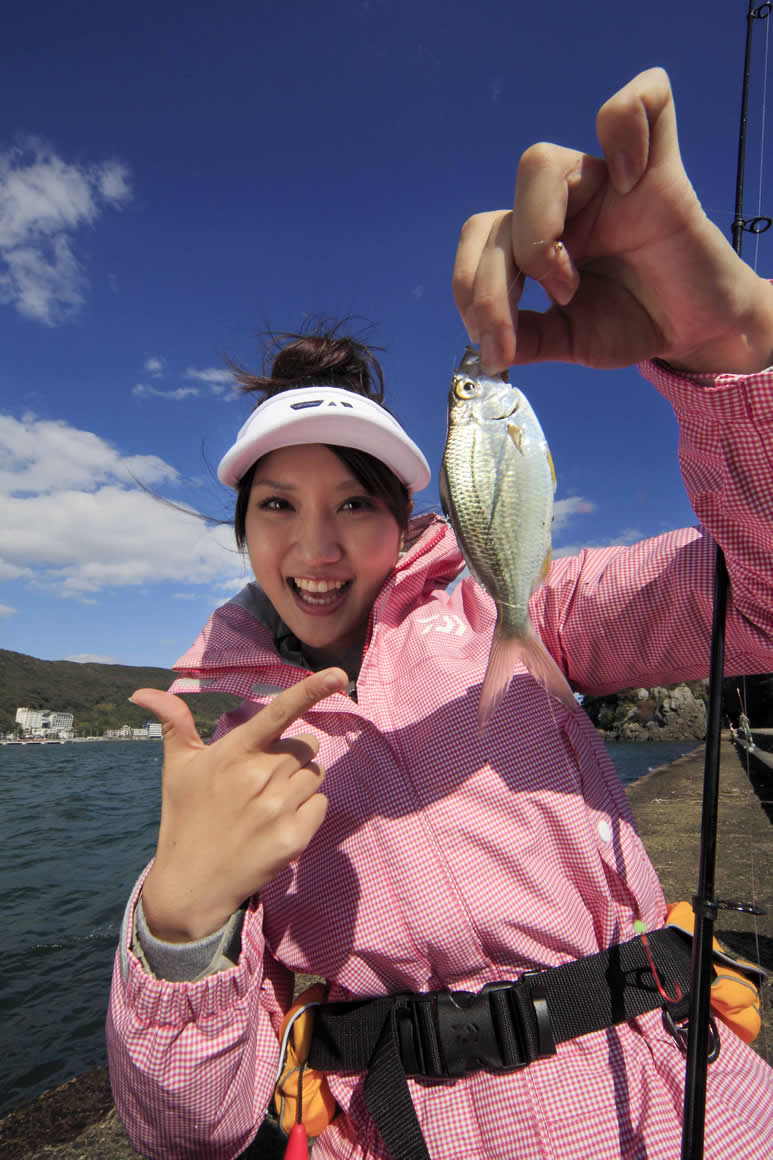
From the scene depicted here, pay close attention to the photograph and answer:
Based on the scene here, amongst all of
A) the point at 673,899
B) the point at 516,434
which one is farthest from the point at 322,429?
the point at 673,899

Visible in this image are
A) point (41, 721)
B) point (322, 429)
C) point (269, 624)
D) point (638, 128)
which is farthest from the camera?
point (41, 721)

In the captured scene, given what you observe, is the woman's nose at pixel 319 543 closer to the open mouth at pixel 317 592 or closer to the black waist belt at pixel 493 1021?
the open mouth at pixel 317 592

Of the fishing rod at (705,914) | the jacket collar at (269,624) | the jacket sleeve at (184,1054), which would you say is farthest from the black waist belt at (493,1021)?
the jacket collar at (269,624)

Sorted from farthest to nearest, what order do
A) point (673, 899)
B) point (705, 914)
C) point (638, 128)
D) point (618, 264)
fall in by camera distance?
point (673, 899) → point (705, 914) → point (618, 264) → point (638, 128)

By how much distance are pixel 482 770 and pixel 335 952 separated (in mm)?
665

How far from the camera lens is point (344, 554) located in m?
2.07

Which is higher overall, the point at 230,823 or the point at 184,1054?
the point at 230,823

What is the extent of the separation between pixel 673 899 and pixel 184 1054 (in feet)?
16.8

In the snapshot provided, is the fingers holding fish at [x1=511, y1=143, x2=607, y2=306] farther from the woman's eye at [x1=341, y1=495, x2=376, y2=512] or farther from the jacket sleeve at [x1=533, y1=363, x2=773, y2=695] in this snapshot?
the woman's eye at [x1=341, y1=495, x2=376, y2=512]

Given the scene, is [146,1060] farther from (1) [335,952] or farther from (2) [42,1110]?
(2) [42,1110]

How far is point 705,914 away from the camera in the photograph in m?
1.48

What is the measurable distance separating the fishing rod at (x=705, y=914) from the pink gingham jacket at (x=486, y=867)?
0.30 feet

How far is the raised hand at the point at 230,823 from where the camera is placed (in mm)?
1370

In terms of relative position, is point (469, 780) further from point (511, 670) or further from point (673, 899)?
point (673, 899)
